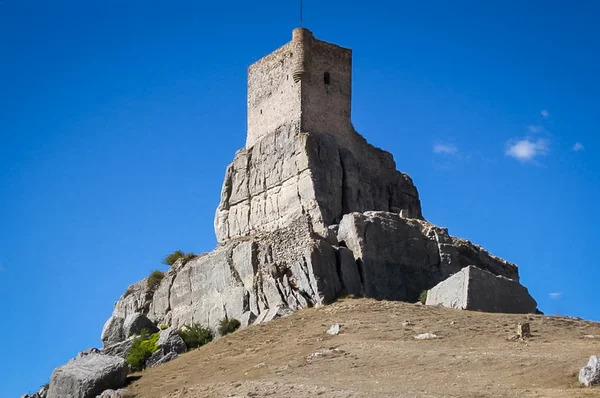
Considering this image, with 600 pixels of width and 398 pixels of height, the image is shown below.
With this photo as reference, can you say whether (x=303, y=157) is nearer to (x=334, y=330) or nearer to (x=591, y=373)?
(x=334, y=330)

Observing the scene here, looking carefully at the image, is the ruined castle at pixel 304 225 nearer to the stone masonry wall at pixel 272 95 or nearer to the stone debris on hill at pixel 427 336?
the stone masonry wall at pixel 272 95

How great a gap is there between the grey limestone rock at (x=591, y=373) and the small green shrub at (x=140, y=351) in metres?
18.0

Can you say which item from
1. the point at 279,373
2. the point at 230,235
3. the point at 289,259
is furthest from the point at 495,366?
the point at 230,235

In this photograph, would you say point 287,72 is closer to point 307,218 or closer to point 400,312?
point 307,218

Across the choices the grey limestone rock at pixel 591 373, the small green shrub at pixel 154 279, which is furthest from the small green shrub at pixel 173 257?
the grey limestone rock at pixel 591 373

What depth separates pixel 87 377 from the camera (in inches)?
1519

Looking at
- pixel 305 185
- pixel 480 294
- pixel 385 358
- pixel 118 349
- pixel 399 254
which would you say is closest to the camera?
pixel 385 358

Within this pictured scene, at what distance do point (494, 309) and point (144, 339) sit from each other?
44.7ft

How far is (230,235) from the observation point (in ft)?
167

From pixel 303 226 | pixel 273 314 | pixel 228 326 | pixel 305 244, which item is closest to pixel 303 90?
pixel 303 226

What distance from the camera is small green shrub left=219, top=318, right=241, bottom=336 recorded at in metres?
44.5

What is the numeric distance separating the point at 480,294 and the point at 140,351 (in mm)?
12277

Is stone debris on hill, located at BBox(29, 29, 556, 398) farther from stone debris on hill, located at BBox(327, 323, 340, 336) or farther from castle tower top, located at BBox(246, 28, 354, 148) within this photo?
stone debris on hill, located at BBox(327, 323, 340, 336)

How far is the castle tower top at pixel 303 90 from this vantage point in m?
49.7
